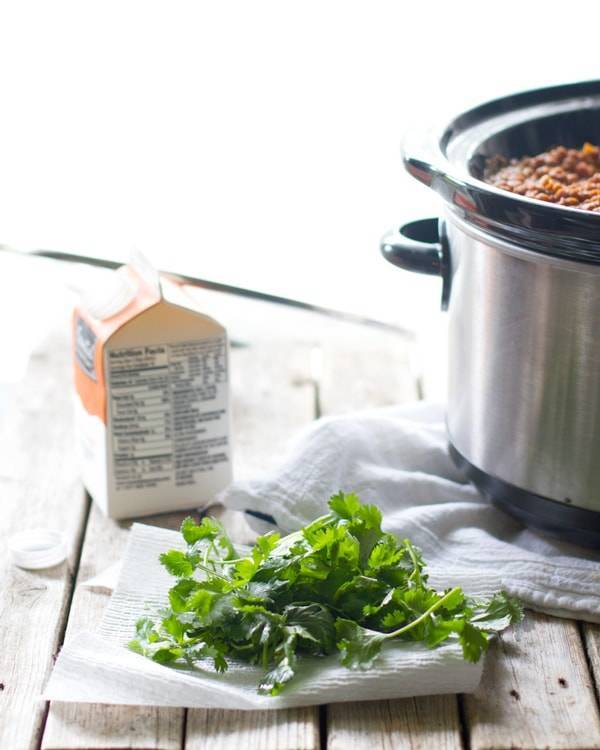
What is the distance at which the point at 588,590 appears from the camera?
39.2 inches

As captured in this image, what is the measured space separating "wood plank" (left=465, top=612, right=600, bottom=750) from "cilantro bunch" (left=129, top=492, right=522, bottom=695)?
3 cm

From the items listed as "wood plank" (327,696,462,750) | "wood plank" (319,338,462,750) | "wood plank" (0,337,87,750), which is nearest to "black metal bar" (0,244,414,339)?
"wood plank" (319,338,462,750)

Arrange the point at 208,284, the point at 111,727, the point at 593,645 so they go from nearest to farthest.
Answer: the point at 111,727 < the point at 593,645 < the point at 208,284

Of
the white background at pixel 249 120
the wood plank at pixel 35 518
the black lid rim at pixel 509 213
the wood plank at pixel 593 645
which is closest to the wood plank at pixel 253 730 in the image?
the wood plank at pixel 35 518

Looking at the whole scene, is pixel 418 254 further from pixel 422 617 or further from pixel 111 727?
pixel 111 727

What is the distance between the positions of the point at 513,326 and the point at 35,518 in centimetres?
52

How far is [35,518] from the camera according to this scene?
117 centimetres

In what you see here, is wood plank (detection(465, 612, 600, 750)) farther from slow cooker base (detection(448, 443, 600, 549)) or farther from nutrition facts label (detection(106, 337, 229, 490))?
nutrition facts label (detection(106, 337, 229, 490))

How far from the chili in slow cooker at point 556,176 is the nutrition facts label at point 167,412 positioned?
12.5 inches

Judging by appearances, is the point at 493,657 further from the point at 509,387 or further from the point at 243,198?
the point at 243,198

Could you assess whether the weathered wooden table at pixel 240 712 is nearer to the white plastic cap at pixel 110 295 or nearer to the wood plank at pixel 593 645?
the wood plank at pixel 593 645

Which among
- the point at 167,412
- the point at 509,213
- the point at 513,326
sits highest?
the point at 509,213

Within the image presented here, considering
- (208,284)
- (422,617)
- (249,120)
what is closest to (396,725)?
(422,617)

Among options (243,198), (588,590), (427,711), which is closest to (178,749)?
(427,711)
